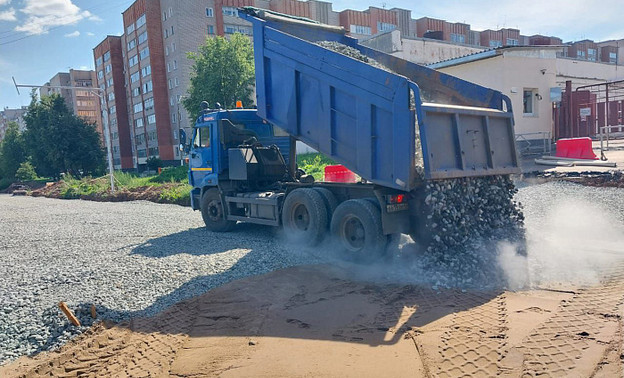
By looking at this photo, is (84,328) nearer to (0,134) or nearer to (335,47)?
(335,47)

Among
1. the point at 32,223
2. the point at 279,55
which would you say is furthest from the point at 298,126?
the point at 32,223

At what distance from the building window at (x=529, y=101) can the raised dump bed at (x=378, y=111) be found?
1363 centimetres

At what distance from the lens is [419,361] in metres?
3.93

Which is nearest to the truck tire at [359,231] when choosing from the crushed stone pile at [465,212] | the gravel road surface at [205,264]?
the gravel road surface at [205,264]

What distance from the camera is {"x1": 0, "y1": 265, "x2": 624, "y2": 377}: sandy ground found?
386cm

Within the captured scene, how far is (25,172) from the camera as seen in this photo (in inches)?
1841

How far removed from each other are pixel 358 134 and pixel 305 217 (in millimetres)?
2189

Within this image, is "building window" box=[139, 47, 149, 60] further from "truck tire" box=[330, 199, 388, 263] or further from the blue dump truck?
"truck tire" box=[330, 199, 388, 263]

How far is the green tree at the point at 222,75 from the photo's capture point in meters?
29.8

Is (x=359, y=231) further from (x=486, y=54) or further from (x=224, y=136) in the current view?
(x=486, y=54)

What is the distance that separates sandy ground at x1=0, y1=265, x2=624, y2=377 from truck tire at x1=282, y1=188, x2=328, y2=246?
226 centimetres

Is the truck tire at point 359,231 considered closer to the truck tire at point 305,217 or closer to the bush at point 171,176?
the truck tire at point 305,217

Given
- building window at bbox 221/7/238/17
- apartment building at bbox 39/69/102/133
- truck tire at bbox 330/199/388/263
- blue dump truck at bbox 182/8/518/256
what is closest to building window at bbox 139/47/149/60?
building window at bbox 221/7/238/17

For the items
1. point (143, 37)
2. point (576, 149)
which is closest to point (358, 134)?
point (576, 149)
